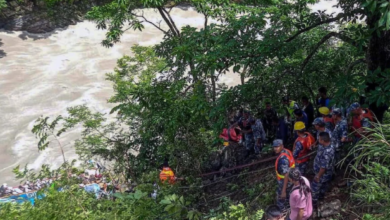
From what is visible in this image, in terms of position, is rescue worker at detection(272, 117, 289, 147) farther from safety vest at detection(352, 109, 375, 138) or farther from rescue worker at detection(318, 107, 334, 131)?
safety vest at detection(352, 109, 375, 138)

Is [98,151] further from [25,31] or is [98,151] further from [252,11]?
[25,31]

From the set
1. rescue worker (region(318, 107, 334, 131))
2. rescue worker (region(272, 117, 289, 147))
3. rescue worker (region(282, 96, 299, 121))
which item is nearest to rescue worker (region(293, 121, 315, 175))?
rescue worker (region(318, 107, 334, 131))

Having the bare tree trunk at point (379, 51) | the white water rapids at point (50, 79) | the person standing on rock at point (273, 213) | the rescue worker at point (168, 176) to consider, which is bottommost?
the white water rapids at point (50, 79)

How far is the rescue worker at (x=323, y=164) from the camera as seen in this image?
5.05 meters

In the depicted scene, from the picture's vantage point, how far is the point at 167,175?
23.7ft

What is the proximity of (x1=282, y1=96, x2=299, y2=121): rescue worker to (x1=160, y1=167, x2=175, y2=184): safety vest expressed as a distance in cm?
263

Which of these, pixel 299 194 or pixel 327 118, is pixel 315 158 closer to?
pixel 299 194

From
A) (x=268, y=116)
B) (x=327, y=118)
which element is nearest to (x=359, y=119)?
(x=327, y=118)

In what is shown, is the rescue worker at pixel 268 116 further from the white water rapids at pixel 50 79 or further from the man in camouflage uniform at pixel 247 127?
the white water rapids at pixel 50 79

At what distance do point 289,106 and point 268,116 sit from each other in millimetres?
464

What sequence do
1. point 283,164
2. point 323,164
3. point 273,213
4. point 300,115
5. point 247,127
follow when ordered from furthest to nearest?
point 247,127
point 300,115
point 273,213
point 283,164
point 323,164

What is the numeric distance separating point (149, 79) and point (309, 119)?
15.1ft

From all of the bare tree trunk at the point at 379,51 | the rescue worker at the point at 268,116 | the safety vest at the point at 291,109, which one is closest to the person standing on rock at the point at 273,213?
the bare tree trunk at the point at 379,51

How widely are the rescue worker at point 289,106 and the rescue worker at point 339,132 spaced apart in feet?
5.79
